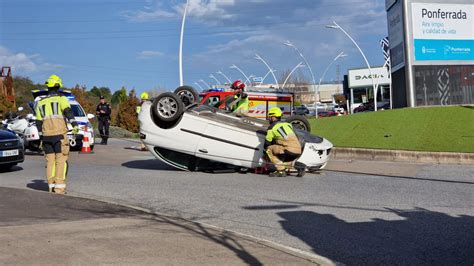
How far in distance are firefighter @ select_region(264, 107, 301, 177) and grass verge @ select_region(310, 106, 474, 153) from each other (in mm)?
5566

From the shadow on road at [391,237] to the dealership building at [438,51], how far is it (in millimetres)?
17150

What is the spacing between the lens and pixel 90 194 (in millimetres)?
9016

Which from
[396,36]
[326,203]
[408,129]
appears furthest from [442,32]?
[326,203]

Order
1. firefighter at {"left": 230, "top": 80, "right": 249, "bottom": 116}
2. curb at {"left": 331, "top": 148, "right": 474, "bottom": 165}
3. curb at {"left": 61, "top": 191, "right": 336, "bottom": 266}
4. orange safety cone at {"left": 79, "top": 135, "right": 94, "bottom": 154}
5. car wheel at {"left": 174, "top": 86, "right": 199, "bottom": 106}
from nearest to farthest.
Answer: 1. curb at {"left": 61, "top": 191, "right": 336, "bottom": 266}
2. car wheel at {"left": 174, "top": 86, "right": 199, "bottom": 106}
3. firefighter at {"left": 230, "top": 80, "right": 249, "bottom": 116}
4. curb at {"left": 331, "top": 148, "right": 474, "bottom": 165}
5. orange safety cone at {"left": 79, "top": 135, "right": 94, "bottom": 154}

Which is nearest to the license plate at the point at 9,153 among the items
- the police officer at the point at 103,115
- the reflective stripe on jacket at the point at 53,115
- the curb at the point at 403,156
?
the reflective stripe on jacket at the point at 53,115

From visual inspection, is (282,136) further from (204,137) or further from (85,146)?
(85,146)

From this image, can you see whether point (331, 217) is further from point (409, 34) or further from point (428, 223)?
point (409, 34)

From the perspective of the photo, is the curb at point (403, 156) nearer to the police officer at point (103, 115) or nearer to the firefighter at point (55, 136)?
the police officer at point (103, 115)

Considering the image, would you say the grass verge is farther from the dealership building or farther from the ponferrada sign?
the ponferrada sign

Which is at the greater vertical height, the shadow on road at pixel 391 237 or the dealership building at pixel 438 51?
the dealership building at pixel 438 51

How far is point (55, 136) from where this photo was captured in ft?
28.3

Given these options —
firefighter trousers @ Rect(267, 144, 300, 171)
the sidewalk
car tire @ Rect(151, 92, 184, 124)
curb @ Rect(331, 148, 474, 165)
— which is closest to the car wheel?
car tire @ Rect(151, 92, 184, 124)

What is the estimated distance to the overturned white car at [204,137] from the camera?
11289 mm

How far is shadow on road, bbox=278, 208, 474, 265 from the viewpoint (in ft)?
17.5
